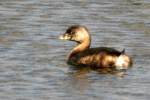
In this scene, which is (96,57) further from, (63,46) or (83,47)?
(63,46)

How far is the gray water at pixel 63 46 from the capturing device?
17734 mm

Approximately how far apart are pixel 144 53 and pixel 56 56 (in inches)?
70.3

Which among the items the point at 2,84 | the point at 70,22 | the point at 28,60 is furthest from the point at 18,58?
the point at 70,22

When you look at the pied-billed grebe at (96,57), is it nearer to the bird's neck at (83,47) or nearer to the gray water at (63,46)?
the bird's neck at (83,47)

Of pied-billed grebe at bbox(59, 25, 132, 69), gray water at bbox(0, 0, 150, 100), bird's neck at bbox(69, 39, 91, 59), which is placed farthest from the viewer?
bird's neck at bbox(69, 39, 91, 59)

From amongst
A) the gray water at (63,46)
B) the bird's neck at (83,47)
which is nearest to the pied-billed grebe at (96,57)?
the bird's neck at (83,47)

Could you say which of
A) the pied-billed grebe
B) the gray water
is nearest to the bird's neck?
the pied-billed grebe

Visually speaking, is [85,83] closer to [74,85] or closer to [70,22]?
[74,85]

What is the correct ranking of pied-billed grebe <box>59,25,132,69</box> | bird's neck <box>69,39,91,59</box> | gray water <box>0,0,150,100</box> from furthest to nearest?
1. bird's neck <box>69,39,91,59</box>
2. pied-billed grebe <box>59,25,132,69</box>
3. gray water <box>0,0,150,100</box>

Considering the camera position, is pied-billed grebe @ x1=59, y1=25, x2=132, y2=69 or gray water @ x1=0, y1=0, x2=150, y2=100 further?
pied-billed grebe @ x1=59, y1=25, x2=132, y2=69

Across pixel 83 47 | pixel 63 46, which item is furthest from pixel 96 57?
pixel 63 46

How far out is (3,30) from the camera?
23406mm

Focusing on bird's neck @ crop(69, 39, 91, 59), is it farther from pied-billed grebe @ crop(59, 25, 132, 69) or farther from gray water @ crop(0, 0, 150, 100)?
gray water @ crop(0, 0, 150, 100)

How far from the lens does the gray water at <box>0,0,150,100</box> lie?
17.7 meters
